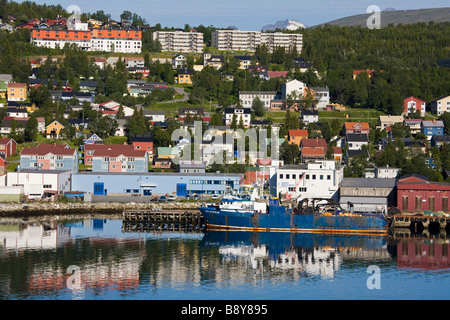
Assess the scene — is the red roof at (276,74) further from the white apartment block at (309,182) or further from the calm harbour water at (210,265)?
the calm harbour water at (210,265)

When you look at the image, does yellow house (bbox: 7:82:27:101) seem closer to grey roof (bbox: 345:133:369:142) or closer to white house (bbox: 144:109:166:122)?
white house (bbox: 144:109:166:122)

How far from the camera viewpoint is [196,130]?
103ft

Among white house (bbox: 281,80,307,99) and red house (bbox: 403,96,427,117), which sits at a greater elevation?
white house (bbox: 281,80,307,99)

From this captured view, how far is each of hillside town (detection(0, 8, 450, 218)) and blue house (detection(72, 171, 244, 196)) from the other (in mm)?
33

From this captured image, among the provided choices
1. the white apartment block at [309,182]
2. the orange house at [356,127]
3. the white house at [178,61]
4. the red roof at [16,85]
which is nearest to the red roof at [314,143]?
the orange house at [356,127]

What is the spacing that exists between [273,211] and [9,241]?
700 cm

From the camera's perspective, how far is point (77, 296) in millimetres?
13820

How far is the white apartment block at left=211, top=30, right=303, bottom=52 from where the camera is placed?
50000 millimetres

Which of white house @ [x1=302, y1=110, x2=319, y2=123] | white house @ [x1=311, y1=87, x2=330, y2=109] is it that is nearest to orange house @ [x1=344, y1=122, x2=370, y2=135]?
white house @ [x1=302, y1=110, x2=319, y2=123]

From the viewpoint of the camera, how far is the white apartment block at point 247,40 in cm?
5000

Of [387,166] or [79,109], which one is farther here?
[79,109]

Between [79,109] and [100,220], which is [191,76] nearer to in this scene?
[79,109]

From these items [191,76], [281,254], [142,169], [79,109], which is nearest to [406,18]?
[191,76]

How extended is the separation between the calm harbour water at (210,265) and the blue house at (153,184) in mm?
3491
